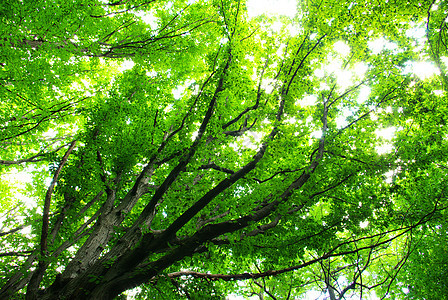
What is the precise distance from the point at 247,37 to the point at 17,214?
1294 cm

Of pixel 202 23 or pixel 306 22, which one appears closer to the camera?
pixel 306 22

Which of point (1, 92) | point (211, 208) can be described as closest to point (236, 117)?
point (211, 208)

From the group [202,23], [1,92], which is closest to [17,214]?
[1,92]

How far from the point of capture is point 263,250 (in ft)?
14.3

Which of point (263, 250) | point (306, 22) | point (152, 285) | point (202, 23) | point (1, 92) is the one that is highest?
point (202, 23)

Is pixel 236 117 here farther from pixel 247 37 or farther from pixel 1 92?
pixel 1 92

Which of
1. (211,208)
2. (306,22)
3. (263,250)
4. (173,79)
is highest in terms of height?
(173,79)

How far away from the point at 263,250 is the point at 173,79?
18.8ft

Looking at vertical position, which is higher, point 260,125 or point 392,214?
point 260,125

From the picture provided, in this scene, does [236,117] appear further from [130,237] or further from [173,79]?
[130,237]

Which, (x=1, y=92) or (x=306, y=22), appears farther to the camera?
(x=1, y=92)

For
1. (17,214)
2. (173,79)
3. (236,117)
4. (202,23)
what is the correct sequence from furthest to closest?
(17,214) < (173,79) < (202,23) < (236,117)

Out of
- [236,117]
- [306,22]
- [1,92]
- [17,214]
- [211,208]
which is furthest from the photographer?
[17,214]

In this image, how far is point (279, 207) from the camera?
11.8 ft
